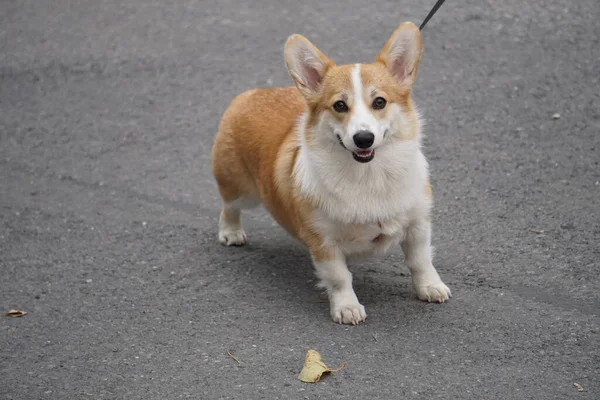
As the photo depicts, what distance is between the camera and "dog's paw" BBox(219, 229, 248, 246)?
17.3ft

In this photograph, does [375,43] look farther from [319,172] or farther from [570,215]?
[319,172]

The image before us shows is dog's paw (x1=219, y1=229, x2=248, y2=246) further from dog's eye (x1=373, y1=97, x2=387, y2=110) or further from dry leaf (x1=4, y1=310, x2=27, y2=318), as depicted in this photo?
dog's eye (x1=373, y1=97, x2=387, y2=110)

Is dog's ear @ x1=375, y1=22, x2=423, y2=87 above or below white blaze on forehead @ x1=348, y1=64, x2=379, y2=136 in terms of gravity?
above

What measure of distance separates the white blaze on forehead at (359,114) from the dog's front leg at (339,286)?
69 centimetres

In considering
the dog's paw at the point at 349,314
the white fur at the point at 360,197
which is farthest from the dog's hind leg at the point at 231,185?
the dog's paw at the point at 349,314

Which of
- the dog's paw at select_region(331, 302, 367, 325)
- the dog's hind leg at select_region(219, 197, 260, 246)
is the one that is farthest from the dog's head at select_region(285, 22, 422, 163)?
the dog's hind leg at select_region(219, 197, 260, 246)

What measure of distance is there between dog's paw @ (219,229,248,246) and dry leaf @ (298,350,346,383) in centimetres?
141

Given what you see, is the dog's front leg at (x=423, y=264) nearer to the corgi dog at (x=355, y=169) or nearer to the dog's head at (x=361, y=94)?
the corgi dog at (x=355, y=169)

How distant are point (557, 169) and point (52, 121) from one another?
12.9 feet

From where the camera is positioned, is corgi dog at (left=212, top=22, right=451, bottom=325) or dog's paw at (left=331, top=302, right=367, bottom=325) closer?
corgi dog at (left=212, top=22, right=451, bottom=325)

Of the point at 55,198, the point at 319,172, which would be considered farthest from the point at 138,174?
the point at 319,172

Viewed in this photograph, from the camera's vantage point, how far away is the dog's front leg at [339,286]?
4270 millimetres

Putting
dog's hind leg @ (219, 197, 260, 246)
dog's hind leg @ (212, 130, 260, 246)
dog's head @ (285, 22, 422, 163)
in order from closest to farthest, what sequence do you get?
dog's head @ (285, 22, 422, 163) < dog's hind leg @ (212, 130, 260, 246) < dog's hind leg @ (219, 197, 260, 246)

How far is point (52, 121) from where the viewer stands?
23.5 feet
